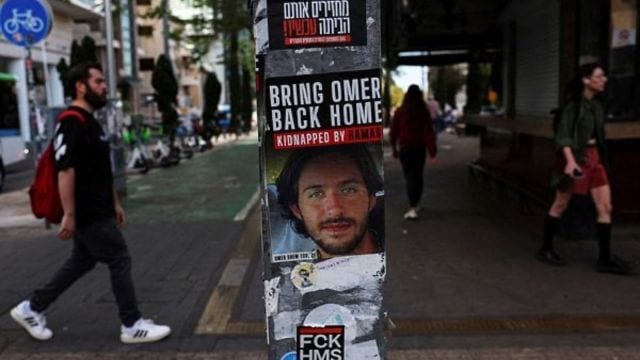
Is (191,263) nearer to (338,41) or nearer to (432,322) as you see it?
(432,322)

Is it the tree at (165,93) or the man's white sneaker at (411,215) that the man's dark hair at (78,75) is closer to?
the man's white sneaker at (411,215)

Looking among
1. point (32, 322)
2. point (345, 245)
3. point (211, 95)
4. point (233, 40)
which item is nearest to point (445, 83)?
point (233, 40)

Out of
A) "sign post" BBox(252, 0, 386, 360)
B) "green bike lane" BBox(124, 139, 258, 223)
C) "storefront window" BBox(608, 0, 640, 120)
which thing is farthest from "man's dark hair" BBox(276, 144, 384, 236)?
"green bike lane" BBox(124, 139, 258, 223)

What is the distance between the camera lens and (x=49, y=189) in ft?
15.3

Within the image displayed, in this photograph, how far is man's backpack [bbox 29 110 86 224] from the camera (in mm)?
4633

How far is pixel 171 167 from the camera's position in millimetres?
18031

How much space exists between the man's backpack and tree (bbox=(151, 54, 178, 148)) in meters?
15.0

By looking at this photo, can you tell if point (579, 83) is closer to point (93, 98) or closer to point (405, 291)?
point (405, 291)

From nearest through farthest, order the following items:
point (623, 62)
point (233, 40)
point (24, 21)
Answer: point (623, 62), point (24, 21), point (233, 40)

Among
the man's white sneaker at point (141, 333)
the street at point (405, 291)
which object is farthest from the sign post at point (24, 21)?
the man's white sneaker at point (141, 333)

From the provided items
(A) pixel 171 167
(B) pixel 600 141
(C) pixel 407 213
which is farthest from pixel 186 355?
(A) pixel 171 167

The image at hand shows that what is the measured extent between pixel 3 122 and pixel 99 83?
48.8 ft

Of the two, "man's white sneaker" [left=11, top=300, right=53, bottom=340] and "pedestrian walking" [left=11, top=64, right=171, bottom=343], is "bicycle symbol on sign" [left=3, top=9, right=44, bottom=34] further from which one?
"man's white sneaker" [left=11, top=300, right=53, bottom=340]

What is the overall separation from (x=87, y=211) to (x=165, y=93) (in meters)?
15.7
